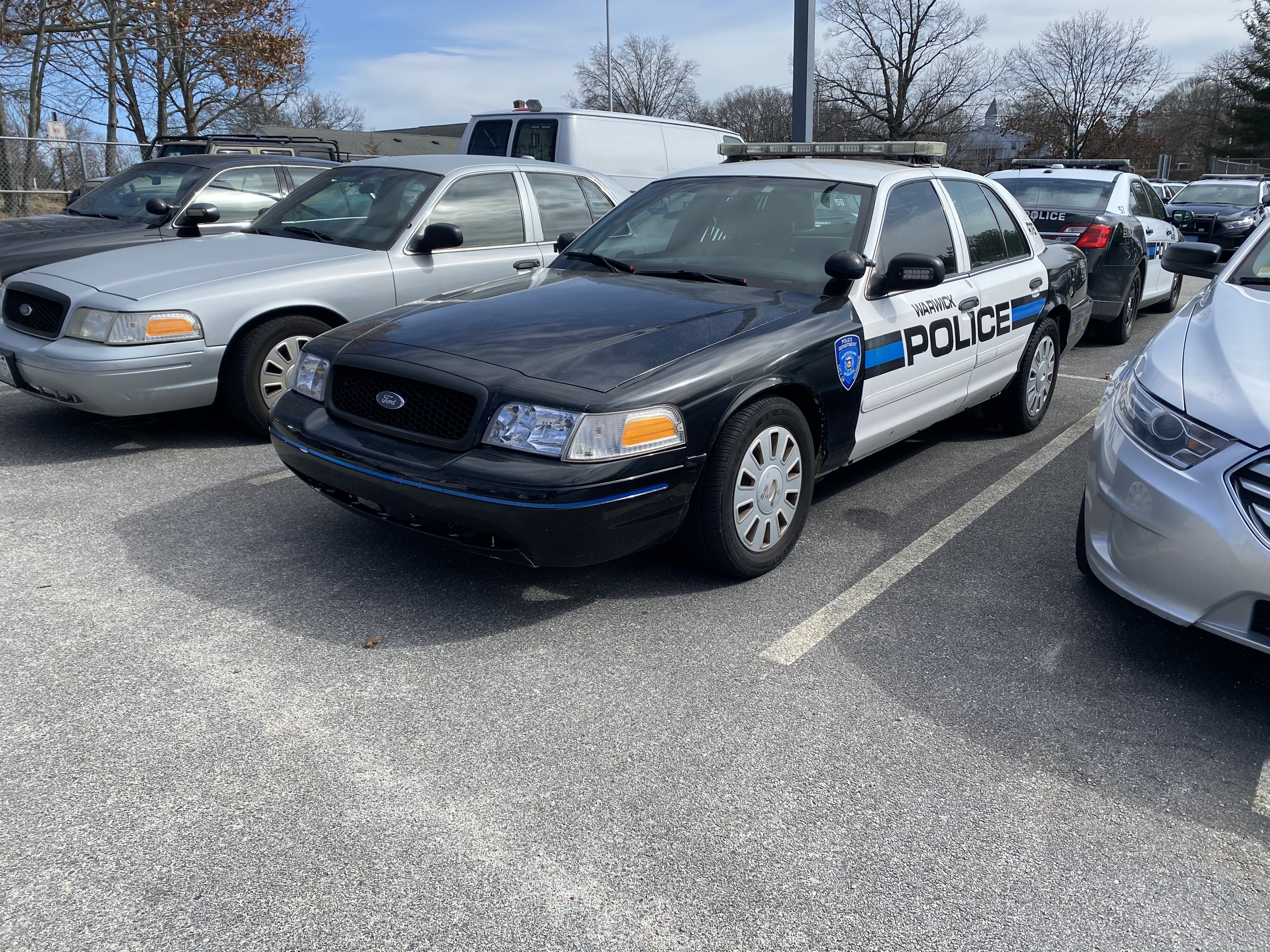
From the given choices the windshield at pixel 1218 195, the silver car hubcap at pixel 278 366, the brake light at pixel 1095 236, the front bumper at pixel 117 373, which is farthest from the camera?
the windshield at pixel 1218 195

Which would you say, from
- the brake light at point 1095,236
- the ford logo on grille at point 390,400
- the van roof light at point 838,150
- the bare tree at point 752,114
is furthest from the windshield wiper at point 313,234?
the bare tree at point 752,114

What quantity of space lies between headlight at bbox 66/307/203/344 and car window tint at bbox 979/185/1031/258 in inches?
176

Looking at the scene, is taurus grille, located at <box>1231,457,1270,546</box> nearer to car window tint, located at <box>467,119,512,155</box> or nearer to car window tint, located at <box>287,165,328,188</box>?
car window tint, located at <box>287,165,328,188</box>

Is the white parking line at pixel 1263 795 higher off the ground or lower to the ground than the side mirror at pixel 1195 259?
lower

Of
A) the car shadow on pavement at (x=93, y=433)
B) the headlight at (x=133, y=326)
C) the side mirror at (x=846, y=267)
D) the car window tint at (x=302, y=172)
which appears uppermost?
the car window tint at (x=302, y=172)

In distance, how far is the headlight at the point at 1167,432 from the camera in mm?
2947

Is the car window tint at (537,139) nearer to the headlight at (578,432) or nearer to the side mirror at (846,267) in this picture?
the side mirror at (846,267)

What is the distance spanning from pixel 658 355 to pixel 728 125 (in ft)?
222

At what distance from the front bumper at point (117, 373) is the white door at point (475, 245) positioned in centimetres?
127

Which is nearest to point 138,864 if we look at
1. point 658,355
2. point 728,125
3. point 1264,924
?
point 658,355

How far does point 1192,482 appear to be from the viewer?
9.59 ft

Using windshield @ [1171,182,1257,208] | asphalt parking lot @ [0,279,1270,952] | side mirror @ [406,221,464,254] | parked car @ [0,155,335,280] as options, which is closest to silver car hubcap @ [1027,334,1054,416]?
asphalt parking lot @ [0,279,1270,952]

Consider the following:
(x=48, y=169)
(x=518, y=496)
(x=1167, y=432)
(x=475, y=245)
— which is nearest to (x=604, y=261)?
(x=475, y=245)

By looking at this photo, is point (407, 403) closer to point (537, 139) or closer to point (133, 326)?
point (133, 326)
